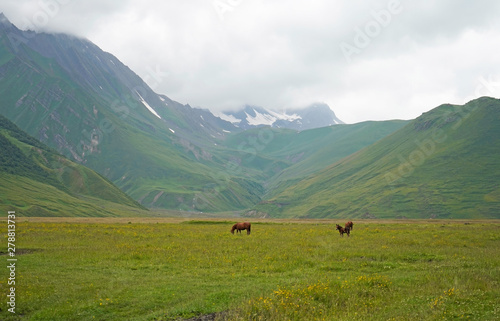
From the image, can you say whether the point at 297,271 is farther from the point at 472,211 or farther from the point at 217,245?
the point at 472,211

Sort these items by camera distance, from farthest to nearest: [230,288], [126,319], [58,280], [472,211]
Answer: [472,211], [58,280], [230,288], [126,319]

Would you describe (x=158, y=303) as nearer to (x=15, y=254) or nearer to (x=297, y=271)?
(x=297, y=271)

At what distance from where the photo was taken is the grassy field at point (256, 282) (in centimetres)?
1750

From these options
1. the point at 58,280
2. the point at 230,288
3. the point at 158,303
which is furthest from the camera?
the point at 58,280

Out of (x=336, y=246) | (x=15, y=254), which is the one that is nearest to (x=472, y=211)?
(x=336, y=246)

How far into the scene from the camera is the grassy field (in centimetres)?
1750

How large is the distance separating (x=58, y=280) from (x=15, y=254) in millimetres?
11886

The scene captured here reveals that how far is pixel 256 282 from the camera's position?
74.8ft

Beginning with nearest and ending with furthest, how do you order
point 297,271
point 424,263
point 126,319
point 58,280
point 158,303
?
1. point 126,319
2. point 158,303
3. point 58,280
4. point 297,271
5. point 424,263

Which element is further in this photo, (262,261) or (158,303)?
(262,261)

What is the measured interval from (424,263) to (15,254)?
33977mm

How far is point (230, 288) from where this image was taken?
21.5 metres

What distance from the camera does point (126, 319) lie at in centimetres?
1722

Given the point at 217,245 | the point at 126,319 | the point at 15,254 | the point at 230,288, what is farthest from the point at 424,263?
the point at 15,254
